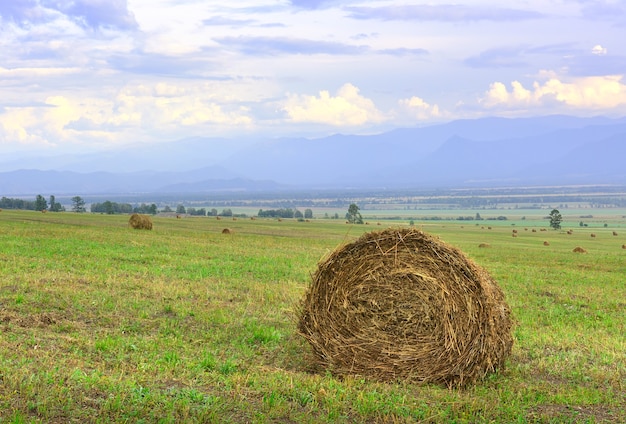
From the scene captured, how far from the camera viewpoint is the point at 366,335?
9.63 m

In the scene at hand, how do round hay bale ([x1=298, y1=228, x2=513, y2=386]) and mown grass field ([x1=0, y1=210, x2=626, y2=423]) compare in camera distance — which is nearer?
mown grass field ([x1=0, y1=210, x2=626, y2=423])

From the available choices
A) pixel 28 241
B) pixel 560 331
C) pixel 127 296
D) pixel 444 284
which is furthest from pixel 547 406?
pixel 28 241

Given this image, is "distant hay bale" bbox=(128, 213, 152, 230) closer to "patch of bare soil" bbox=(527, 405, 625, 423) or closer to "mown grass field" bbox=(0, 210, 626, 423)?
"mown grass field" bbox=(0, 210, 626, 423)

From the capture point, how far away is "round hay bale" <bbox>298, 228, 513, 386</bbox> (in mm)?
9375

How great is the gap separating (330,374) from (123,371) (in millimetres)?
2952

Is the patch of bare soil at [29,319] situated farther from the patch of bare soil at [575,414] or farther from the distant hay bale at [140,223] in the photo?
the distant hay bale at [140,223]

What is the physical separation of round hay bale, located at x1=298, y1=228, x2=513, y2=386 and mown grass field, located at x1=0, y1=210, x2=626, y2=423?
37 cm

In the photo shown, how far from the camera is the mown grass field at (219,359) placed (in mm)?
7562

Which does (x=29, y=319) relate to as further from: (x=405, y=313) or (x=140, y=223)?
(x=140, y=223)

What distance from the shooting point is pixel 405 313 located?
380 inches

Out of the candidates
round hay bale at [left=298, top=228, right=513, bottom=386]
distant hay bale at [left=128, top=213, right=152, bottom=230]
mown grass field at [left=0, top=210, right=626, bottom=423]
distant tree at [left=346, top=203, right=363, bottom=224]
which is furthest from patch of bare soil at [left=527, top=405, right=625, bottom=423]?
distant tree at [left=346, top=203, right=363, bottom=224]

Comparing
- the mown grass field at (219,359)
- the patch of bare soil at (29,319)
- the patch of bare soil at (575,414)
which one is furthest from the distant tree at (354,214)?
the patch of bare soil at (575,414)

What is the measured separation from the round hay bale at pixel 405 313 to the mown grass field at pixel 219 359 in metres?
0.37

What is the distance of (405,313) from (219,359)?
9.67 ft
